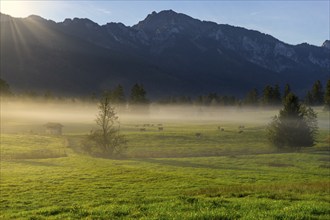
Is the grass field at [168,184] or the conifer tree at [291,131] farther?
the conifer tree at [291,131]

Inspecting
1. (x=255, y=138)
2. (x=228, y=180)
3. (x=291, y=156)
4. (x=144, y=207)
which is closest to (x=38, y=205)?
(x=144, y=207)

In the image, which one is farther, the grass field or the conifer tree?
the conifer tree

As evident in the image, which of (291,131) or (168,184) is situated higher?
(291,131)

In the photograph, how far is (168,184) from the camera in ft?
125

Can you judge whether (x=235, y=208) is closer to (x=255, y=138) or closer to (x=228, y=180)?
(x=228, y=180)

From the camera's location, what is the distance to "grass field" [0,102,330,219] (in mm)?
21188

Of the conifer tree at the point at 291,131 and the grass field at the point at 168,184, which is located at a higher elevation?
the conifer tree at the point at 291,131

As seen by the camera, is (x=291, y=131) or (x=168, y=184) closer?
(x=168, y=184)

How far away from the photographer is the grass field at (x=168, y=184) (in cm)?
2119

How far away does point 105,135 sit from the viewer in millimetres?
74188

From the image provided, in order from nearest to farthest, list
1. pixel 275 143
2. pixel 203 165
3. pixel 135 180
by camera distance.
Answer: pixel 135 180
pixel 203 165
pixel 275 143

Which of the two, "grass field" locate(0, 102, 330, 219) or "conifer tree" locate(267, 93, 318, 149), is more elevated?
"conifer tree" locate(267, 93, 318, 149)

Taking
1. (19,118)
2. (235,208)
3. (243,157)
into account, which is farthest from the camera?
(19,118)

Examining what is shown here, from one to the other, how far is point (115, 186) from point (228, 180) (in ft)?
43.5
